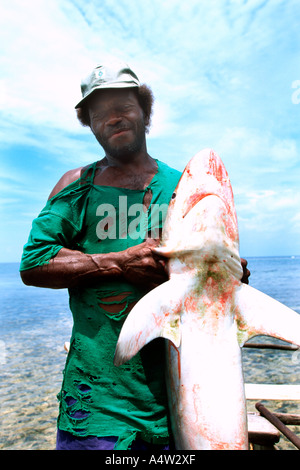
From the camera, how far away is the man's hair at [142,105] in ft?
8.66

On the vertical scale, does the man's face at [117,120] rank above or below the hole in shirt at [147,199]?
above

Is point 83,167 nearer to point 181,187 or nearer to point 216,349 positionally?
point 181,187

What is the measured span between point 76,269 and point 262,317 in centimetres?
108

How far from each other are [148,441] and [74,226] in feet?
4.44

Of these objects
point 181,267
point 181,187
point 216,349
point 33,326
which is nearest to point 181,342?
point 216,349

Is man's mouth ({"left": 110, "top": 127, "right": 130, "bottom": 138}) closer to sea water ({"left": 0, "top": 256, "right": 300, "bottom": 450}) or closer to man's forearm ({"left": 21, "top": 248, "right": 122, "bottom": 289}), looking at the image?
man's forearm ({"left": 21, "top": 248, "right": 122, "bottom": 289})

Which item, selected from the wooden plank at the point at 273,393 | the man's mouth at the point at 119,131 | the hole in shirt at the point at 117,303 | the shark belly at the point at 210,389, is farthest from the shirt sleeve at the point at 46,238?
the wooden plank at the point at 273,393

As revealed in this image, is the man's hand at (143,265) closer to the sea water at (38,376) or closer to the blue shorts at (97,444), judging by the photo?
the blue shorts at (97,444)

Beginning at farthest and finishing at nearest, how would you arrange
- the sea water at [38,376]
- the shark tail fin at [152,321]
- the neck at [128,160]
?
the sea water at [38,376] → the neck at [128,160] → the shark tail fin at [152,321]

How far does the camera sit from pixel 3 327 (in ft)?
55.4

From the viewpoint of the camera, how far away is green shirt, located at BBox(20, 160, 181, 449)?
213 cm

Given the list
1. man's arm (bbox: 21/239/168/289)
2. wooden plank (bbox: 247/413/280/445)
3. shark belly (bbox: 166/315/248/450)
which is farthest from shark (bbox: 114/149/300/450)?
wooden plank (bbox: 247/413/280/445)

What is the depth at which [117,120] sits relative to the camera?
243cm

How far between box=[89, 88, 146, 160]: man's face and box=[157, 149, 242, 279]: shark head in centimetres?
56
